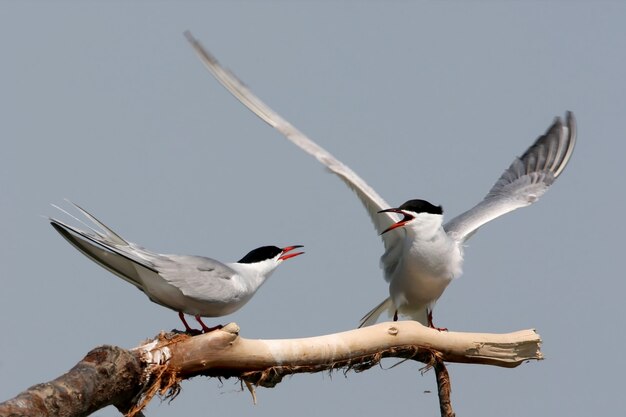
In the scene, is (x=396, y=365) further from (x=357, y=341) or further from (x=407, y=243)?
(x=407, y=243)

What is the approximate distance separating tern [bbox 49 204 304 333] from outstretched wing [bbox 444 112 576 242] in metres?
3.01

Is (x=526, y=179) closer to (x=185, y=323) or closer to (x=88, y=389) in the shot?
(x=185, y=323)

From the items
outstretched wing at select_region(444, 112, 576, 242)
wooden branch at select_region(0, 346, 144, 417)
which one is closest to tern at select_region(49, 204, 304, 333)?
wooden branch at select_region(0, 346, 144, 417)

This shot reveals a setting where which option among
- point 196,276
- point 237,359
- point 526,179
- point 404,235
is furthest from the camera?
point 526,179

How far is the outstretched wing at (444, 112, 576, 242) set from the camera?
11031mm

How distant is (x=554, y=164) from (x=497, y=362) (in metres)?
4.89

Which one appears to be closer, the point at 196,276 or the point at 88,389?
the point at 88,389

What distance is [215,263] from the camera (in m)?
8.30

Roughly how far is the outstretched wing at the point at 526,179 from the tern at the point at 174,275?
3014 millimetres

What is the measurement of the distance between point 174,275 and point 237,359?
849 mm

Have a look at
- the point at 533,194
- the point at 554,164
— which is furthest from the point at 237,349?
the point at 554,164

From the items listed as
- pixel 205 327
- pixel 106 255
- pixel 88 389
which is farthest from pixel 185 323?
pixel 88 389

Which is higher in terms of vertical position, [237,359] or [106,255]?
[106,255]

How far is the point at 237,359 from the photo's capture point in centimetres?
751
